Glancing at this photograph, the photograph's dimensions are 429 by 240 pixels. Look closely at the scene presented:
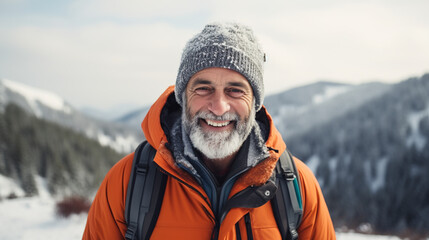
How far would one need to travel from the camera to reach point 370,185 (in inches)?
1751

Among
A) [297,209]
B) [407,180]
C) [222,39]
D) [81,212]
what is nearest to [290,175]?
[297,209]

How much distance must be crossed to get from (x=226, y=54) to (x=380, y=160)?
54.3 meters

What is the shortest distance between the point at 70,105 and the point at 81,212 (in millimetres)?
173851

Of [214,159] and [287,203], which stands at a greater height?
[214,159]

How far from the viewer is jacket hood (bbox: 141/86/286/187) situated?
2.12m

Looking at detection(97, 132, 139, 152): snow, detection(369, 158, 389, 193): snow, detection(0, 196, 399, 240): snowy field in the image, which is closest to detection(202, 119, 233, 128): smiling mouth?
detection(0, 196, 399, 240): snowy field

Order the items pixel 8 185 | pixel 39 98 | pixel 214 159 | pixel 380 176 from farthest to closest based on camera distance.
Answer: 1. pixel 39 98
2. pixel 380 176
3. pixel 8 185
4. pixel 214 159

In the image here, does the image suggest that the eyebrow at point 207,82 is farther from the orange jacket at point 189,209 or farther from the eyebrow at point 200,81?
the orange jacket at point 189,209

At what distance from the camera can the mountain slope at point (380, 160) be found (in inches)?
1489

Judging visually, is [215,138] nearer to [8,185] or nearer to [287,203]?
[287,203]

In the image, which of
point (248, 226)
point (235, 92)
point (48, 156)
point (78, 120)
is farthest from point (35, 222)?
point (78, 120)

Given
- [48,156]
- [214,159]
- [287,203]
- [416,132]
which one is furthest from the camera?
[48,156]

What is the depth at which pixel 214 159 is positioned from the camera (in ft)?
7.93

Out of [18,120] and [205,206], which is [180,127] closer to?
[205,206]
